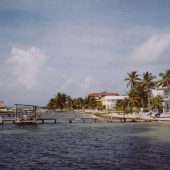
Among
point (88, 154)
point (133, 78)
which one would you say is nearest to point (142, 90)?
point (133, 78)

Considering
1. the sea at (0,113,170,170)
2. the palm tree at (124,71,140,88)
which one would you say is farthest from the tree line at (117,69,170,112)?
the sea at (0,113,170,170)

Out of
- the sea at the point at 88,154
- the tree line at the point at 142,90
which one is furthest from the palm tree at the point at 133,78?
the sea at the point at 88,154

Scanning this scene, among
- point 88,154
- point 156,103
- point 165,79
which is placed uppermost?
point 165,79

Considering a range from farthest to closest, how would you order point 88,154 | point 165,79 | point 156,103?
point 156,103 < point 165,79 < point 88,154

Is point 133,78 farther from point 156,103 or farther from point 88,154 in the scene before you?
point 88,154

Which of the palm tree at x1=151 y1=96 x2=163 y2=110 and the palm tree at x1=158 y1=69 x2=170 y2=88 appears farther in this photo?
the palm tree at x1=151 y1=96 x2=163 y2=110

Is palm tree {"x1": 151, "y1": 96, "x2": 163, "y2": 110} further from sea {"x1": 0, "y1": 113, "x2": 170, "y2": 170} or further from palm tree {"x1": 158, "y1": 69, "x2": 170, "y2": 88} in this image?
sea {"x1": 0, "y1": 113, "x2": 170, "y2": 170}

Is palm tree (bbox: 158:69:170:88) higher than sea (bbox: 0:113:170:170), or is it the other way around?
palm tree (bbox: 158:69:170:88)

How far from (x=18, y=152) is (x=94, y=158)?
1152 cm

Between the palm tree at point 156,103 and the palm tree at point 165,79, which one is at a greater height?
the palm tree at point 165,79

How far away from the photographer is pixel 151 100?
134m

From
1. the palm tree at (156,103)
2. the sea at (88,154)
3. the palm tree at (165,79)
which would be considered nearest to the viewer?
the sea at (88,154)

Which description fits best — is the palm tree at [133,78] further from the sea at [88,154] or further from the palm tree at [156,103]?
the sea at [88,154]

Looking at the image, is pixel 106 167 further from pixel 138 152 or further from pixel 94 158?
pixel 138 152
